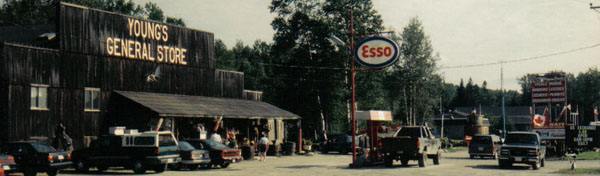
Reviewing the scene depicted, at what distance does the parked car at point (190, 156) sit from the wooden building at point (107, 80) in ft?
19.3

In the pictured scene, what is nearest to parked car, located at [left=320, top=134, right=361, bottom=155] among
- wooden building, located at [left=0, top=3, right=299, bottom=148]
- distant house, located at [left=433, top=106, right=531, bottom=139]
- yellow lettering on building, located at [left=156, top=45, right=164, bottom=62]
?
wooden building, located at [left=0, top=3, right=299, bottom=148]

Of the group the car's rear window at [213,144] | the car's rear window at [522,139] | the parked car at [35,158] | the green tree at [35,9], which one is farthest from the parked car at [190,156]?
the green tree at [35,9]

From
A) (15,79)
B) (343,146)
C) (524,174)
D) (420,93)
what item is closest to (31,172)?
(15,79)

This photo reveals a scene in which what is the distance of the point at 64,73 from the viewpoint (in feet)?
108

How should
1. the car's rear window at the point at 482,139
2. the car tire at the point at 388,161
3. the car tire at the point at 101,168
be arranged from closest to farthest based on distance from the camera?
the car tire at the point at 101,168 → the car tire at the point at 388,161 → the car's rear window at the point at 482,139

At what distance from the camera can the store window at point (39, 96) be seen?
31263mm

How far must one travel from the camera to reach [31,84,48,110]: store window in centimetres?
3126

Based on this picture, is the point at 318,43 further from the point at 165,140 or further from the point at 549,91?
the point at 165,140

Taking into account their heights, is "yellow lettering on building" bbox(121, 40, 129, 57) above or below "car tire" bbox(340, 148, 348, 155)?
above

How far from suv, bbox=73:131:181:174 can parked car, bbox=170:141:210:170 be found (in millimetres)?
1037

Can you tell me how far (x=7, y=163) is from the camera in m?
22.4

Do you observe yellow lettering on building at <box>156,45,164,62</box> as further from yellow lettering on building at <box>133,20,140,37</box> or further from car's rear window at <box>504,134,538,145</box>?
car's rear window at <box>504,134,538,145</box>

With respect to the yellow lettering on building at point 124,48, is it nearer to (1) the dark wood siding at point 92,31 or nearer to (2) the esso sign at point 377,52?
(1) the dark wood siding at point 92,31

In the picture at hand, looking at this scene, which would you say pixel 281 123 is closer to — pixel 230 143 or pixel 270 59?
pixel 230 143
